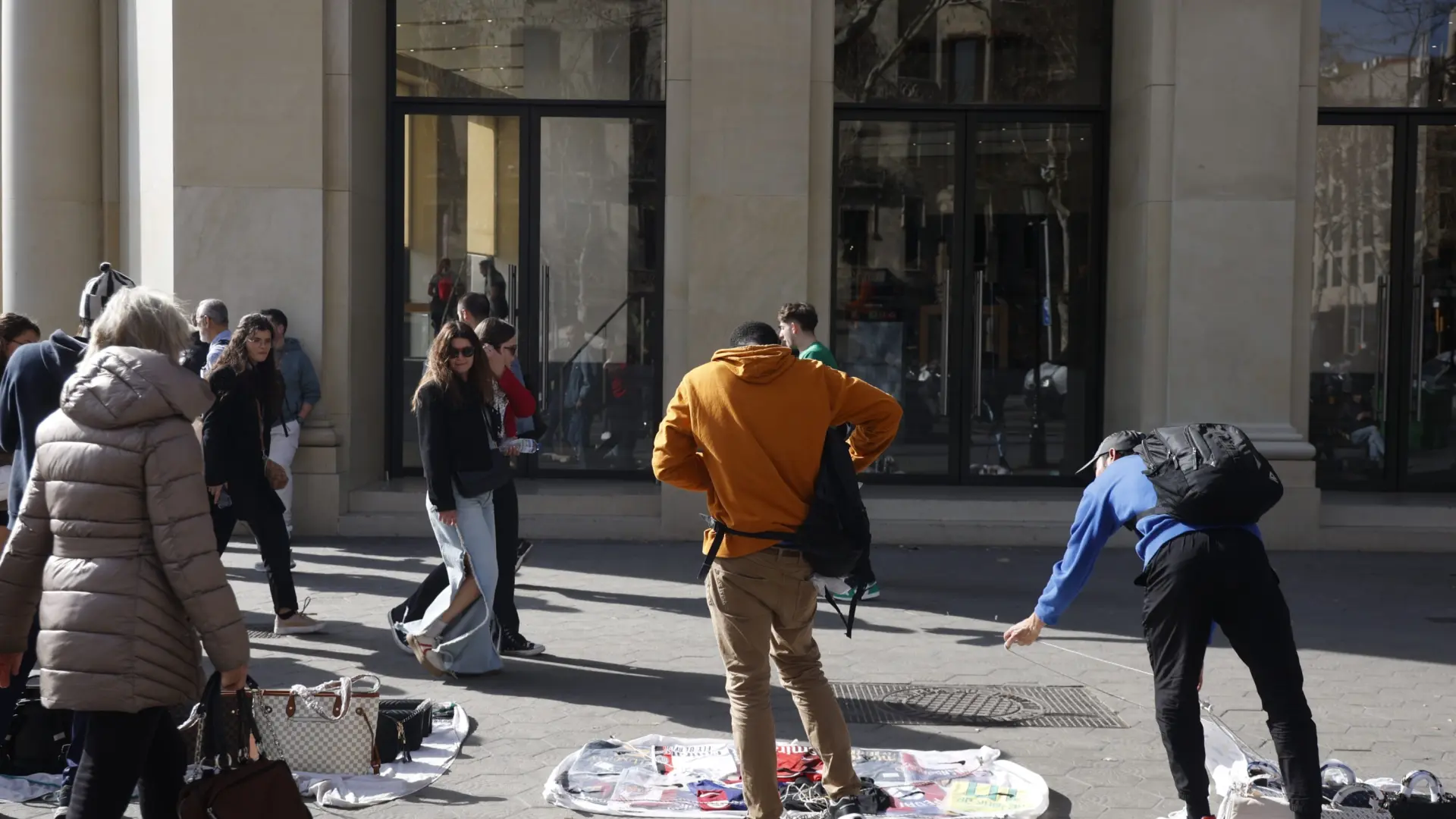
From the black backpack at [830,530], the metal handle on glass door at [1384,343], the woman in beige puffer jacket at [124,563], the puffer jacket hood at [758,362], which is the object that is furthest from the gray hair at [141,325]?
the metal handle on glass door at [1384,343]

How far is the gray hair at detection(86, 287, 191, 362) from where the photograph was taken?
4418 millimetres

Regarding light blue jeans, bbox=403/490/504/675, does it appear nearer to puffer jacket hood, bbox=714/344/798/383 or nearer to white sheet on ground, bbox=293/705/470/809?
white sheet on ground, bbox=293/705/470/809

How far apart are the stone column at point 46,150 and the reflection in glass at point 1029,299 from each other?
318 inches

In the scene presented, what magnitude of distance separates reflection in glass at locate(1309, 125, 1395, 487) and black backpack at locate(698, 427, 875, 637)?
29.9ft

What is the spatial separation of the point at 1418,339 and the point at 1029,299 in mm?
3451

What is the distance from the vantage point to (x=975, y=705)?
7055mm

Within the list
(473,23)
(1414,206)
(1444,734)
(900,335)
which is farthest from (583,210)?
(1444,734)

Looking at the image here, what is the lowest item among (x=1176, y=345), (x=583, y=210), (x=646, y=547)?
(x=646, y=547)

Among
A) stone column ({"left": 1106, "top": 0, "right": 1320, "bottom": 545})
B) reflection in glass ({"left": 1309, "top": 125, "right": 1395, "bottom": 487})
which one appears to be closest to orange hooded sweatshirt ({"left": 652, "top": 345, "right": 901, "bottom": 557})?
stone column ({"left": 1106, "top": 0, "right": 1320, "bottom": 545})

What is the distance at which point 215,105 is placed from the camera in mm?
11602

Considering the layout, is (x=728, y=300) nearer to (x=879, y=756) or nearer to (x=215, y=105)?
(x=215, y=105)

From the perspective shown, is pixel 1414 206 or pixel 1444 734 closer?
pixel 1444 734

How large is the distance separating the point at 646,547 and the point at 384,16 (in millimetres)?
5380

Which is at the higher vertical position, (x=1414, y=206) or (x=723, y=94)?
(x=723, y=94)
